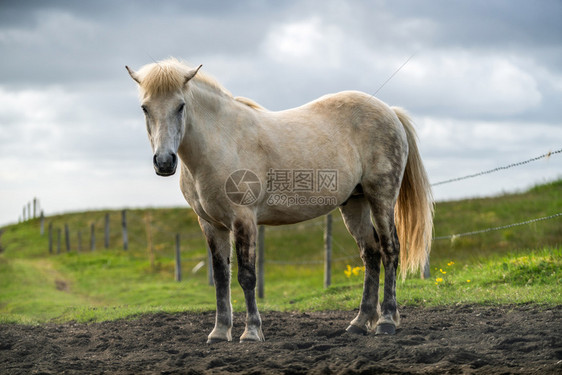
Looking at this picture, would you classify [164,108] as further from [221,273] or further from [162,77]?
[221,273]

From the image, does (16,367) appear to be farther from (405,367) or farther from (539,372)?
(539,372)

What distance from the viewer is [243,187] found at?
16.0 ft

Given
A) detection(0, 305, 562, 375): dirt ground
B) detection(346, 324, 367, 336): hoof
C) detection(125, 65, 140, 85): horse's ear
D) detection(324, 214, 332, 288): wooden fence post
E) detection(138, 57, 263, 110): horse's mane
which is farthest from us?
detection(324, 214, 332, 288): wooden fence post

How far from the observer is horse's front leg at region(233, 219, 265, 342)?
4.82 meters

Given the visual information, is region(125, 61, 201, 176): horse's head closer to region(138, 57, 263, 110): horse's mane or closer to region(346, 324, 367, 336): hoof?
region(138, 57, 263, 110): horse's mane

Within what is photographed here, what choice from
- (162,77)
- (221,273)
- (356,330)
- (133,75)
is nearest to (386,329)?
(356,330)

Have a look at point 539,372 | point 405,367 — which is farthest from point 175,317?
point 539,372

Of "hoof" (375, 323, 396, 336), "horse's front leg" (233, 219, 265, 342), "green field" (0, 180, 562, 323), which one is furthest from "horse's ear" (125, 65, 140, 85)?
"green field" (0, 180, 562, 323)

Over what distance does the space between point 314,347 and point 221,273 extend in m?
1.26

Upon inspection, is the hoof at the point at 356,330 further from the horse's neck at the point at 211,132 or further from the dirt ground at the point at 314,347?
the horse's neck at the point at 211,132

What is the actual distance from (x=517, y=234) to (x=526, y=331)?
34.3 ft

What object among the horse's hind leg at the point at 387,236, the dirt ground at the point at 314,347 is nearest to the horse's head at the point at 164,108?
the dirt ground at the point at 314,347

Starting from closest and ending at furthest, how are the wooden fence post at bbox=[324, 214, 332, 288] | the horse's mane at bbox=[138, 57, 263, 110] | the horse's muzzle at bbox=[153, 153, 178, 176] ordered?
the horse's muzzle at bbox=[153, 153, 178, 176], the horse's mane at bbox=[138, 57, 263, 110], the wooden fence post at bbox=[324, 214, 332, 288]

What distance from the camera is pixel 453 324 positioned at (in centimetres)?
554
